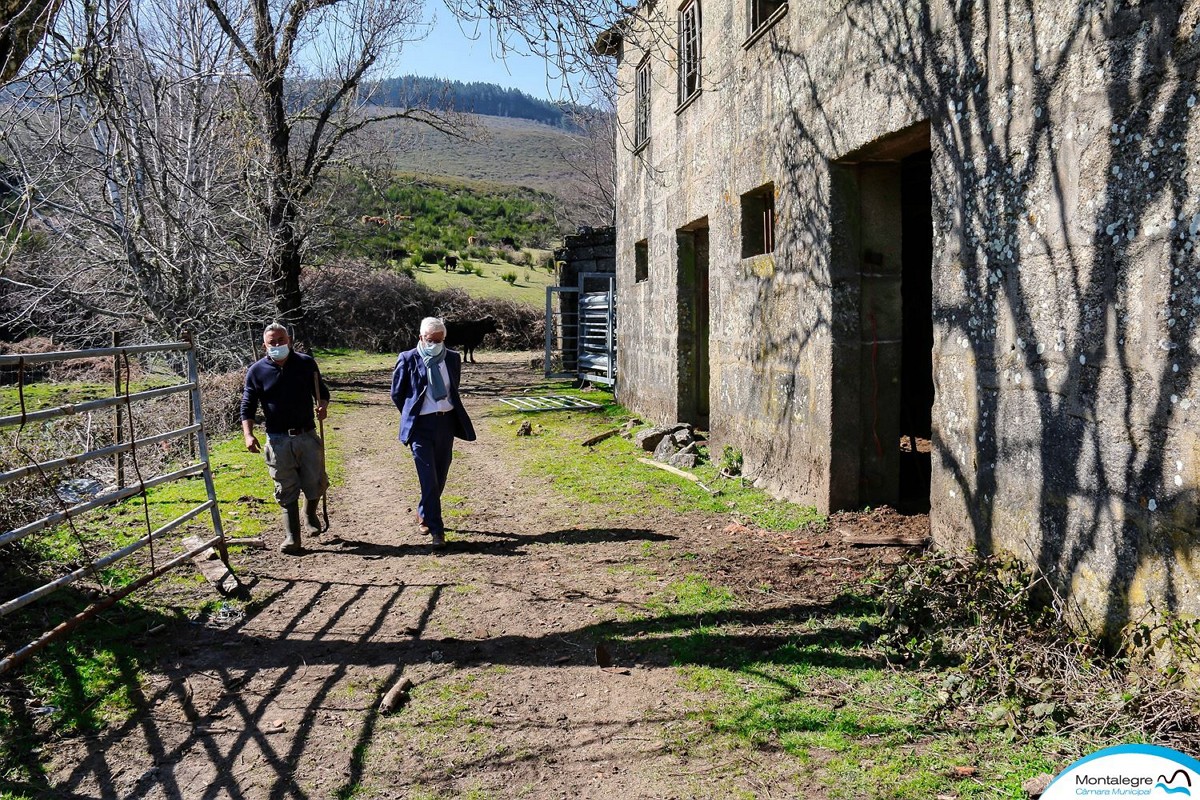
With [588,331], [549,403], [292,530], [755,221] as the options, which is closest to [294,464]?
[292,530]

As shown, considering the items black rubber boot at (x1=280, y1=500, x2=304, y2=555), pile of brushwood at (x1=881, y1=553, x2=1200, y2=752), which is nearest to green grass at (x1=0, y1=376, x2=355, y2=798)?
black rubber boot at (x1=280, y1=500, x2=304, y2=555)

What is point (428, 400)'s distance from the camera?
23.6 ft

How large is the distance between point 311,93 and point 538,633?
17.4m

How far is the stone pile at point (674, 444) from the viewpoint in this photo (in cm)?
988

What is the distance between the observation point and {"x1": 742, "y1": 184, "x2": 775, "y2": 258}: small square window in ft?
27.9

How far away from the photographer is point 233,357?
44.5 ft

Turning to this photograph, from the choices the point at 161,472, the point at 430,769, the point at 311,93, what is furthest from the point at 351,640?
the point at 311,93

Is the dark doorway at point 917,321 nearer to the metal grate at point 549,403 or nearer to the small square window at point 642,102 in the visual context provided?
the small square window at point 642,102

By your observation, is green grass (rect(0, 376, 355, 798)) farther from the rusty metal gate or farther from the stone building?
the stone building

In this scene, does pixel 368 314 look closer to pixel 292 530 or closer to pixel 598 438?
pixel 598 438

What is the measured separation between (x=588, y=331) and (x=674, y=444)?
9.19 m

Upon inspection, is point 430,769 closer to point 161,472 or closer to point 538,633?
point 538,633

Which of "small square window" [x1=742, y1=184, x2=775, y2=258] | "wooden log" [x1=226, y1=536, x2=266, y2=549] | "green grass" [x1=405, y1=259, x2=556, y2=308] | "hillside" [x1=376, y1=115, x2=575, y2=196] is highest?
"hillside" [x1=376, y1=115, x2=575, y2=196]
